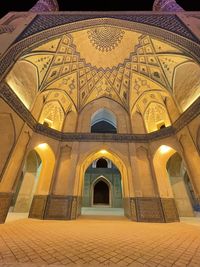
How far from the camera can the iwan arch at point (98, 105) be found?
651cm

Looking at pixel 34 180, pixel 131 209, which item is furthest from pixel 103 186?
pixel 131 209

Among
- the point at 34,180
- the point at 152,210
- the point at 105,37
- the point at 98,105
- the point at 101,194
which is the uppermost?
the point at 105,37

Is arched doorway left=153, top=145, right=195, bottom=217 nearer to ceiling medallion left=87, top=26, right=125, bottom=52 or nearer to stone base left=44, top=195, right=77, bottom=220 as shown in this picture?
stone base left=44, top=195, right=77, bottom=220

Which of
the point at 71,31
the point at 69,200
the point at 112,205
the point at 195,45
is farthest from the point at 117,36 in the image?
the point at 112,205

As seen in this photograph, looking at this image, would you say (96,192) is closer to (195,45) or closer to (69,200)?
(69,200)

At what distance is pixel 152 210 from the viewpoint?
295 inches

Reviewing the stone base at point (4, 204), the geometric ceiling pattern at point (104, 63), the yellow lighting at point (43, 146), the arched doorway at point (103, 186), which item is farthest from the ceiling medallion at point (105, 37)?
the arched doorway at point (103, 186)

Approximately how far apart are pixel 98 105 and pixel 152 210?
280 inches

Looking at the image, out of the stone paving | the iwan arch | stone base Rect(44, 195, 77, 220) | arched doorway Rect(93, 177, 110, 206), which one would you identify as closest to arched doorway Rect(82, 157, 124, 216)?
arched doorway Rect(93, 177, 110, 206)

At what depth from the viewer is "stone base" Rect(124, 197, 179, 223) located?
7301 millimetres

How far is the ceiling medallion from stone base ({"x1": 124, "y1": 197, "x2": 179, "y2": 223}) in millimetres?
8411

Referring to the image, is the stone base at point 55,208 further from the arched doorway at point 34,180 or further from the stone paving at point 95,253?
the stone paving at point 95,253

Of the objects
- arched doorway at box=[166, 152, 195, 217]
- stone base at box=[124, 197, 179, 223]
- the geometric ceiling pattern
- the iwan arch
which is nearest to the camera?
the iwan arch

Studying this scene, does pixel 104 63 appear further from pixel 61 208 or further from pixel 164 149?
pixel 61 208
